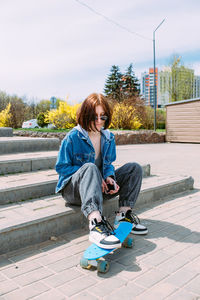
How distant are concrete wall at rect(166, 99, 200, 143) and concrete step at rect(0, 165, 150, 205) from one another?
14505 millimetres

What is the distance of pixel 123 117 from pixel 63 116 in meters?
4.39

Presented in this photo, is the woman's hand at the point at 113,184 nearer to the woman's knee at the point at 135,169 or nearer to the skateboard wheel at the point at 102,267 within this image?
the woman's knee at the point at 135,169

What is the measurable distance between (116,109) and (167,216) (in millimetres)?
15393

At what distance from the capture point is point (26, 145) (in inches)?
197

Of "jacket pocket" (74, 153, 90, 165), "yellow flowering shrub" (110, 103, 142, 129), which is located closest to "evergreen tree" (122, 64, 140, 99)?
"yellow flowering shrub" (110, 103, 142, 129)

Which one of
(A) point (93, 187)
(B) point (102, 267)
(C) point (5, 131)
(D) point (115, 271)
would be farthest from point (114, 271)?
(C) point (5, 131)

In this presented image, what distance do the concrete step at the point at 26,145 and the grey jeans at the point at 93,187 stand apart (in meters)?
2.17

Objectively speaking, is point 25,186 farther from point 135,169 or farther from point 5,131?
point 5,131

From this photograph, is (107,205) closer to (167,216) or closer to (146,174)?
(167,216)

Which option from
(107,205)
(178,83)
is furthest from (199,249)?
(178,83)

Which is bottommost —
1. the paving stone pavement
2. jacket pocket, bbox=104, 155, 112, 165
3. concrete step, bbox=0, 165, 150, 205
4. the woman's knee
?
the paving stone pavement

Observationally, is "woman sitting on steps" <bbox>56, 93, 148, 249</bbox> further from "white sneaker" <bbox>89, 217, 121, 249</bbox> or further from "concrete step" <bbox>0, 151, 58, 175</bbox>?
"concrete step" <bbox>0, 151, 58, 175</bbox>

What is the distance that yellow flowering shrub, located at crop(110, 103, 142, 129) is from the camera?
1845 cm

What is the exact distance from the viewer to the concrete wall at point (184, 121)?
55.0ft
